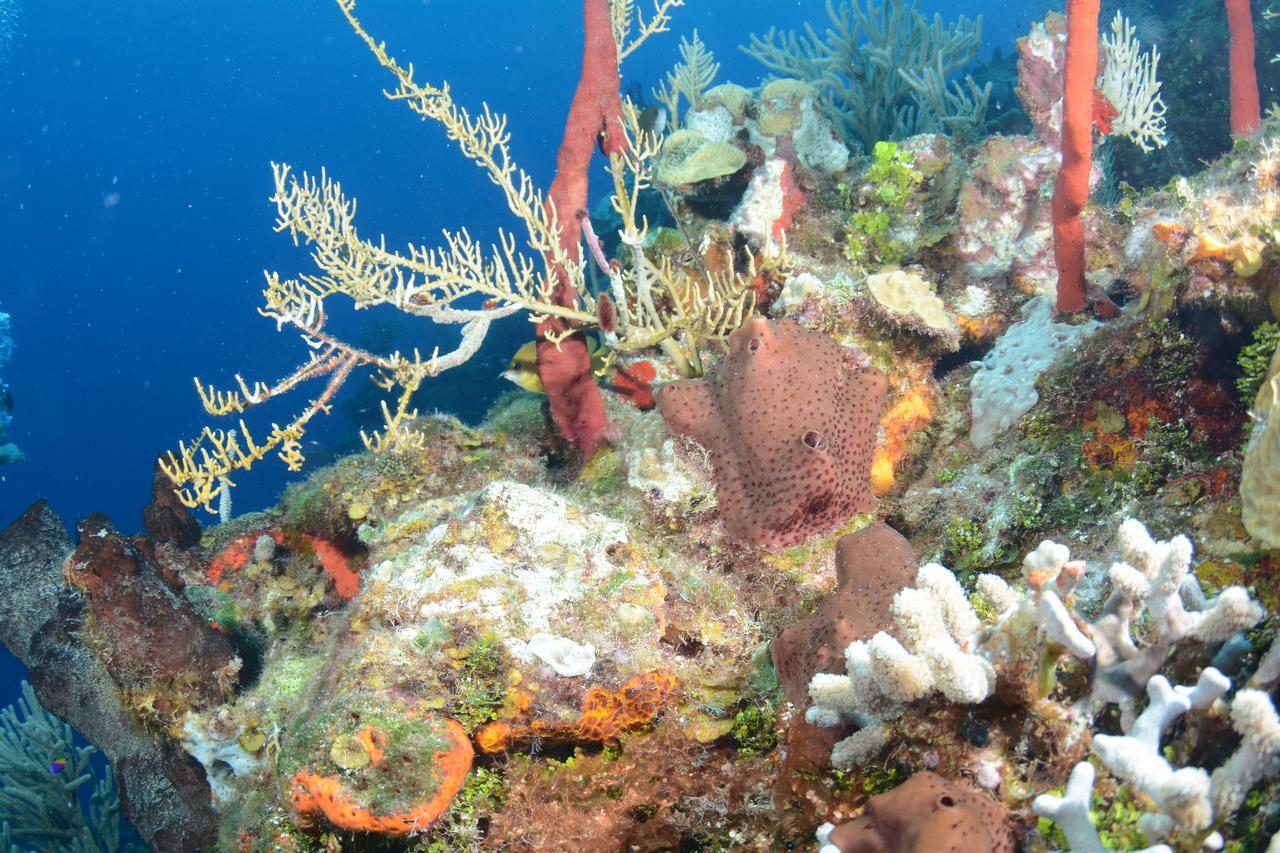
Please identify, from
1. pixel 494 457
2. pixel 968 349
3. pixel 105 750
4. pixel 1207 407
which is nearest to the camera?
pixel 1207 407

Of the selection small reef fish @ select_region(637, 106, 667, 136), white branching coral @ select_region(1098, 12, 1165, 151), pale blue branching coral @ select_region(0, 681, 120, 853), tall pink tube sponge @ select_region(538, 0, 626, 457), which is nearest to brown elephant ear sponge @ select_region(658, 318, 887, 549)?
tall pink tube sponge @ select_region(538, 0, 626, 457)

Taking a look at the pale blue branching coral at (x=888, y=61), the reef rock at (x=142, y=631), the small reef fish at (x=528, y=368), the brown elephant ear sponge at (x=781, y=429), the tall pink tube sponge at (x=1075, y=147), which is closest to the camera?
the brown elephant ear sponge at (x=781, y=429)

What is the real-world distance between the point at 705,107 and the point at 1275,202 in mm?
5398

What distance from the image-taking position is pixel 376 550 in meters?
3.72

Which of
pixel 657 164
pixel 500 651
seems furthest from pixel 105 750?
pixel 657 164

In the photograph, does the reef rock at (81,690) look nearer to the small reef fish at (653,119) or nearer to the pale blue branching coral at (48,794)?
the pale blue branching coral at (48,794)

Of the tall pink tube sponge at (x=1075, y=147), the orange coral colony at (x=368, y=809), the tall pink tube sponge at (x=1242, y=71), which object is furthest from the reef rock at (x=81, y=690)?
the tall pink tube sponge at (x=1242, y=71)

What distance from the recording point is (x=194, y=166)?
83562mm

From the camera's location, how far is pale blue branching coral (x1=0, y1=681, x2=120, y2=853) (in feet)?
21.7

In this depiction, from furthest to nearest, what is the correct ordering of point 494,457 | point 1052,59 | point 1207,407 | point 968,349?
point 1052,59 < point 494,457 < point 968,349 < point 1207,407

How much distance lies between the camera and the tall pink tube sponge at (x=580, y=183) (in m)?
4.63

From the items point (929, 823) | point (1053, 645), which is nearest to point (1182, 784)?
point (1053, 645)

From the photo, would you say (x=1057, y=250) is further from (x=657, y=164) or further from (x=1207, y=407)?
(x=657, y=164)

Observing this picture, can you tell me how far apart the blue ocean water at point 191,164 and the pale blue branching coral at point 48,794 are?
36.4 m
